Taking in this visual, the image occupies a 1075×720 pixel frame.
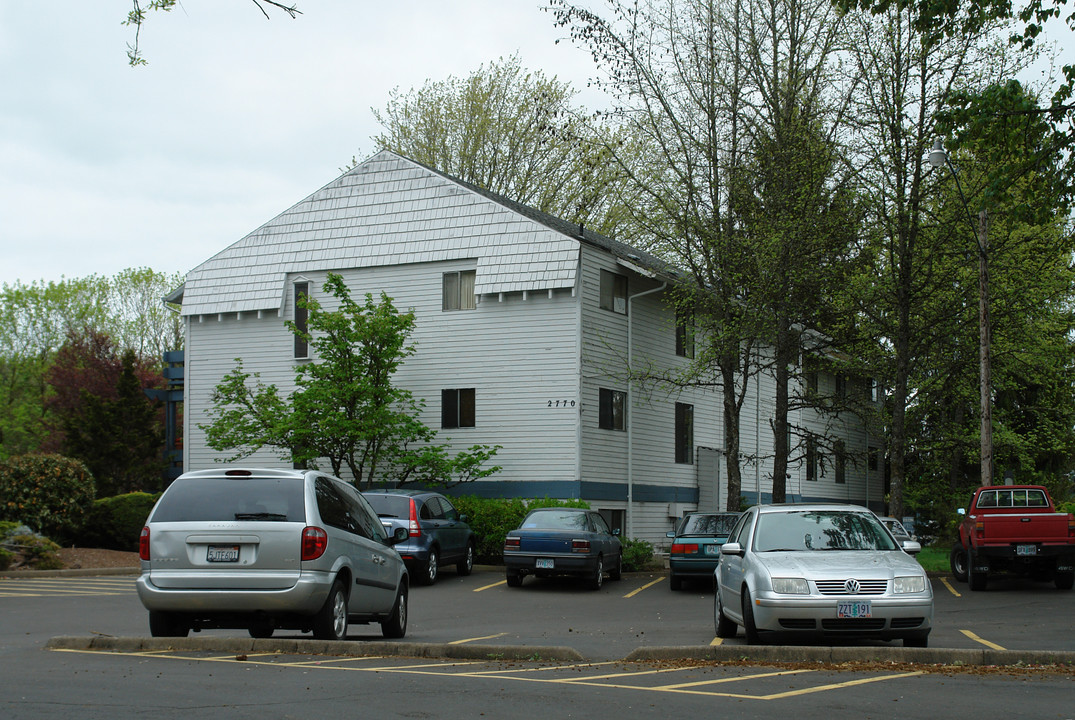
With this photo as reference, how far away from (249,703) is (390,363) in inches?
843

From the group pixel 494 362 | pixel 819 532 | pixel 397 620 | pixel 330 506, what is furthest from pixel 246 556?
pixel 494 362

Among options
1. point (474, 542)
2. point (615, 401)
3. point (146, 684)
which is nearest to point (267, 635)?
point (146, 684)

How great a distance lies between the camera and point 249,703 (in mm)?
7309

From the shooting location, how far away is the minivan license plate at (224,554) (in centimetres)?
1050

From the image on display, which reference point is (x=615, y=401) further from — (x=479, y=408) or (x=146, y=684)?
(x=146, y=684)

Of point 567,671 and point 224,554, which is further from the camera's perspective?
point 224,554

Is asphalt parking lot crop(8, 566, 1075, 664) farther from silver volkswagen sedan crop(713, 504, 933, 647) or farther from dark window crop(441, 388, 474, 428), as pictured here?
dark window crop(441, 388, 474, 428)

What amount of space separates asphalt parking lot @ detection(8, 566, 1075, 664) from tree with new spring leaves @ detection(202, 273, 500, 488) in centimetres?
447

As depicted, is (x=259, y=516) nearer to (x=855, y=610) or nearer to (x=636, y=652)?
(x=636, y=652)

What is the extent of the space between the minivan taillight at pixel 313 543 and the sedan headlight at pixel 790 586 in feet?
14.2

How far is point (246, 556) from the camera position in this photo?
10.5m

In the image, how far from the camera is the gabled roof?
1160 inches

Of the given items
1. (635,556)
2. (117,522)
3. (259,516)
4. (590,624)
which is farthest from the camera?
(117,522)

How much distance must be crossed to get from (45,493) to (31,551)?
11.3 feet
